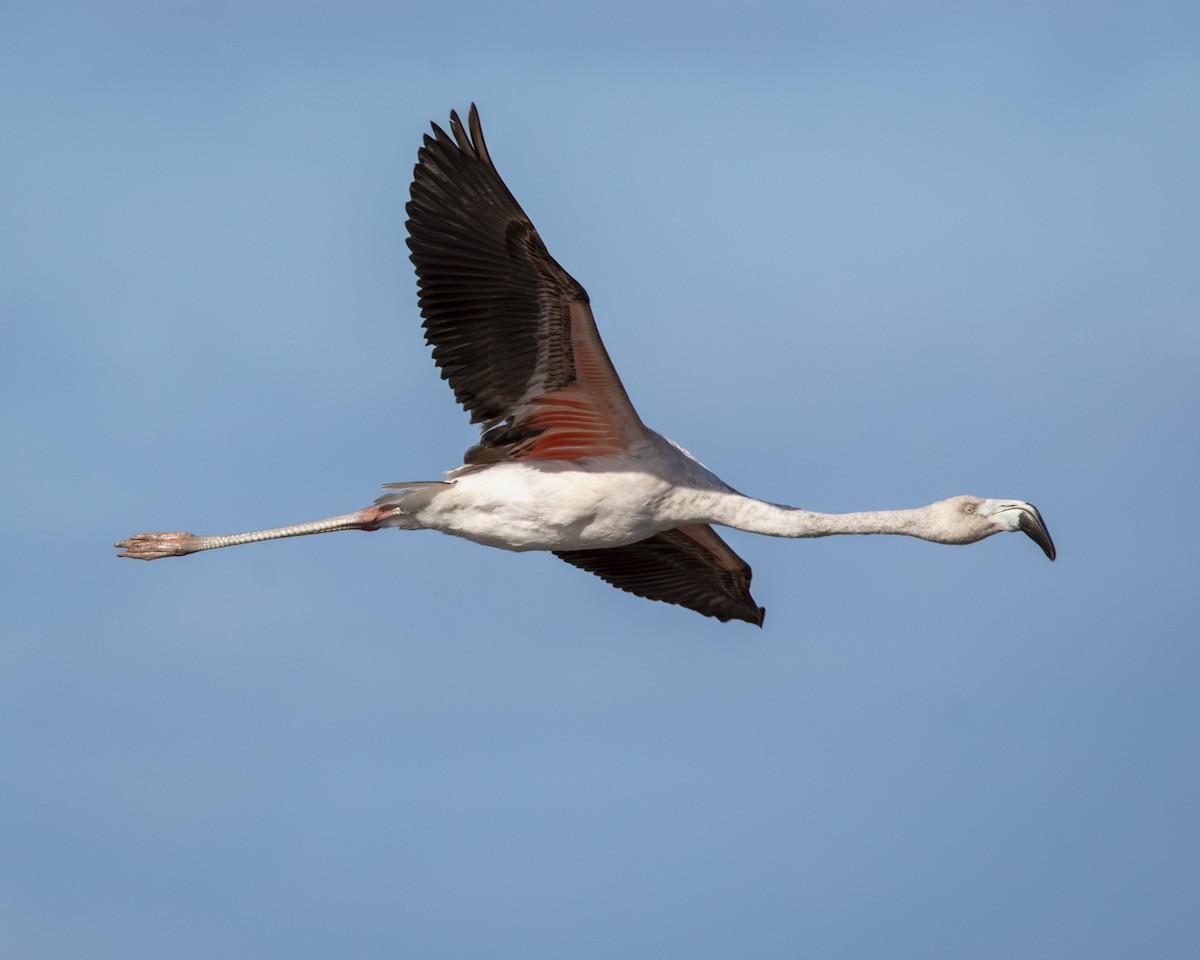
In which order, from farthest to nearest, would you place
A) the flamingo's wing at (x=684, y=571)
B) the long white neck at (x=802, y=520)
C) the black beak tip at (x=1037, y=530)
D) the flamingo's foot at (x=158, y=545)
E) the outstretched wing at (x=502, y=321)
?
the flamingo's wing at (x=684, y=571)
the flamingo's foot at (x=158, y=545)
the long white neck at (x=802, y=520)
the black beak tip at (x=1037, y=530)
the outstretched wing at (x=502, y=321)

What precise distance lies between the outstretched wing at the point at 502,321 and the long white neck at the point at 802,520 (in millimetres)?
1058

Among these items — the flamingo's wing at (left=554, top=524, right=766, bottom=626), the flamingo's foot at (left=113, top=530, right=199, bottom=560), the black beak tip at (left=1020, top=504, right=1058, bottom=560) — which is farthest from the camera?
the flamingo's wing at (left=554, top=524, right=766, bottom=626)

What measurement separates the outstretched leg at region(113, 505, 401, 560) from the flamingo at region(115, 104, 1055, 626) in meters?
0.02

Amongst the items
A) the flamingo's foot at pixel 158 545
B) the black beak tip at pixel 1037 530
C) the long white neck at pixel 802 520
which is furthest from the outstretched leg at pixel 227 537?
the black beak tip at pixel 1037 530

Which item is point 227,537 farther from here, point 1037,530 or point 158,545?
point 1037,530

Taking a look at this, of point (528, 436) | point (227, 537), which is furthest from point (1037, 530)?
point (227, 537)

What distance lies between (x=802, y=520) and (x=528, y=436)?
8.77 feet

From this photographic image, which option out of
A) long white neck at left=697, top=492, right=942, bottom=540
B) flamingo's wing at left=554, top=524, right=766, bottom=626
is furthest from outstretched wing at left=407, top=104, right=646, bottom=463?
flamingo's wing at left=554, top=524, right=766, bottom=626

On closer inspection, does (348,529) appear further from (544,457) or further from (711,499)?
(711,499)

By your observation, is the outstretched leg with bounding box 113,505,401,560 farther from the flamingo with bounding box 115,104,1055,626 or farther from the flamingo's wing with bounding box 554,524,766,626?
the flamingo's wing with bounding box 554,524,766,626

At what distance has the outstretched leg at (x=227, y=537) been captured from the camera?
1886 cm

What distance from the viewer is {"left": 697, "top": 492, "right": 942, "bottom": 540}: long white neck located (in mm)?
18391

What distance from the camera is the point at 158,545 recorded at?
64.1 feet

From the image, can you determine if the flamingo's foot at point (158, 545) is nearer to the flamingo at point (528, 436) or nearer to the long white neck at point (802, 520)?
the flamingo at point (528, 436)
